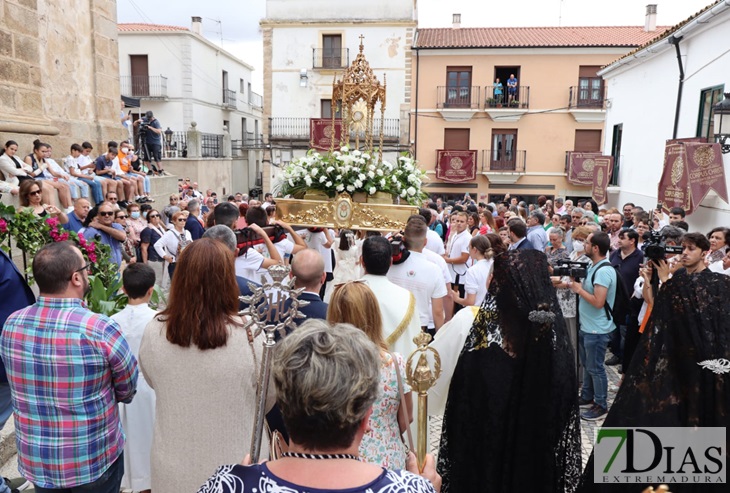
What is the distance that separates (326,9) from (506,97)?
869cm

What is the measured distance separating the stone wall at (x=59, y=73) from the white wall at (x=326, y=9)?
50.0ft

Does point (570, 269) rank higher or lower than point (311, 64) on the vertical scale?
lower

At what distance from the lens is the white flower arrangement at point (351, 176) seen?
Answer: 17.9ft

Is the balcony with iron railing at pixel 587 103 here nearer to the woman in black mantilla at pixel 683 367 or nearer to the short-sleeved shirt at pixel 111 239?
the short-sleeved shirt at pixel 111 239

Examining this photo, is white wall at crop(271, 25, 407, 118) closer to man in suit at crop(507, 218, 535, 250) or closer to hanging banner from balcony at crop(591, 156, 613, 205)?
hanging banner from balcony at crop(591, 156, 613, 205)

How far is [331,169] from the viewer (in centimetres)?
548

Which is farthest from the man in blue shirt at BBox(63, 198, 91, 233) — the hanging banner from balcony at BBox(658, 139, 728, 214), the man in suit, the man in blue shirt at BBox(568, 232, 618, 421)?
the hanging banner from balcony at BBox(658, 139, 728, 214)

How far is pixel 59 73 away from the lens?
26.4 ft

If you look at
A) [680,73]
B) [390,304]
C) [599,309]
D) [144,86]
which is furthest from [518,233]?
[144,86]

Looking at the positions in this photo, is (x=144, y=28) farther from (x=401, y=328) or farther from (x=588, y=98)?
(x=401, y=328)

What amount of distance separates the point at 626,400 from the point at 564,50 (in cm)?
2484

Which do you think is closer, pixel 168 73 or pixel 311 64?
pixel 311 64

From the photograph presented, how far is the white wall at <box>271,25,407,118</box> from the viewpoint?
76.8 feet

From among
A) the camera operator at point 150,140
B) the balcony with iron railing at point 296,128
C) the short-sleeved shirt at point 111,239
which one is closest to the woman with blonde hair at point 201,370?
the short-sleeved shirt at point 111,239
